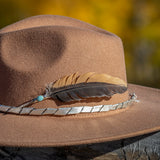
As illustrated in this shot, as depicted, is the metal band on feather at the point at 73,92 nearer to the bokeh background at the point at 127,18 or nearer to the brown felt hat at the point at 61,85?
the brown felt hat at the point at 61,85

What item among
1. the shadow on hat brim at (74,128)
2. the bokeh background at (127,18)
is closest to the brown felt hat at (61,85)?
the shadow on hat brim at (74,128)

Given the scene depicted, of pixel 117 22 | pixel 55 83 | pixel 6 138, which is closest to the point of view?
pixel 6 138

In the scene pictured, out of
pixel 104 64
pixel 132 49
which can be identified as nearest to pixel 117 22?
pixel 132 49

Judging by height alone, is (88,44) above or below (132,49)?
above

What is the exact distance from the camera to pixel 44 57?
1715 mm

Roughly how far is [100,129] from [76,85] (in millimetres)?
325

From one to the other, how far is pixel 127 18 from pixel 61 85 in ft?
28.4

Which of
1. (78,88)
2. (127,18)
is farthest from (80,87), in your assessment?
(127,18)

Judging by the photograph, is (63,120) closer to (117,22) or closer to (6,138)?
(6,138)

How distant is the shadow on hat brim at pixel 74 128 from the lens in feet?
4.54

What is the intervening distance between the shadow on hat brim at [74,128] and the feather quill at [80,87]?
133 mm

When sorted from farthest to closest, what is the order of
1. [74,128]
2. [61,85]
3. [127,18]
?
[127,18], [61,85], [74,128]

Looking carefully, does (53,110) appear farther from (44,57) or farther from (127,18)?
(127,18)

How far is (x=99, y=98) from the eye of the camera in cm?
170
